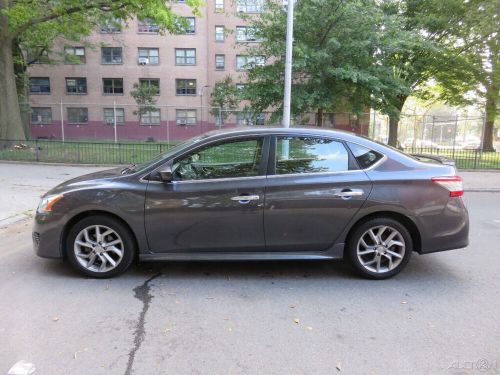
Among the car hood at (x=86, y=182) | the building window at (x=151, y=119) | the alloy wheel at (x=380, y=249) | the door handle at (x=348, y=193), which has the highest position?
the building window at (x=151, y=119)

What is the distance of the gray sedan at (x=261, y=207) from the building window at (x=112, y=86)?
41781mm

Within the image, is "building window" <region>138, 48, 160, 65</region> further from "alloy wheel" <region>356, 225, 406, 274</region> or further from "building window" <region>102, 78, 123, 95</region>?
"alloy wheel" <region>356, 225, 406, 274</region>

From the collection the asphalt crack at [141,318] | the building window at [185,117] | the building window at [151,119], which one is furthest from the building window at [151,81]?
the asphalt crack at [141,318]

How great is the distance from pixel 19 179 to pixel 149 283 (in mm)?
8976

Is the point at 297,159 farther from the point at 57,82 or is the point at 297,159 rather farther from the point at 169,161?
the point at 57,82

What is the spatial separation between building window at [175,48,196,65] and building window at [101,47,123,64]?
5.74 metres

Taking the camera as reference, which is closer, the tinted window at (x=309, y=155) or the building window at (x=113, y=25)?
the tinted window at (x=309, y=155)

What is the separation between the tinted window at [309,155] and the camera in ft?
15.3

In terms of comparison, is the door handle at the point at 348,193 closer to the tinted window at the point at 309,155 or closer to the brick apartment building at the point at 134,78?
the tinted window at the point at 309,155

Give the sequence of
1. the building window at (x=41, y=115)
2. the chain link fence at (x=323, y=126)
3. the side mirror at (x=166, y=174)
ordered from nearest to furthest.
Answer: the side mirror at (x=166, y=174) < the chain link fence at (x=323, y=126) < the building window at (x=41, y=115)

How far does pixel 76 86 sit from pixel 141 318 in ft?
148

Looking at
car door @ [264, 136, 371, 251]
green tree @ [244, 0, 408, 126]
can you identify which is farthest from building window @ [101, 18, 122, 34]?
car door @ [264, 136, 371, 251]

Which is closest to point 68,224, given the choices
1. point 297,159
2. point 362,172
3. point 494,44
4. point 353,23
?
point 297,159

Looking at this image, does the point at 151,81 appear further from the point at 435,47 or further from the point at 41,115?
the point at 435,47
